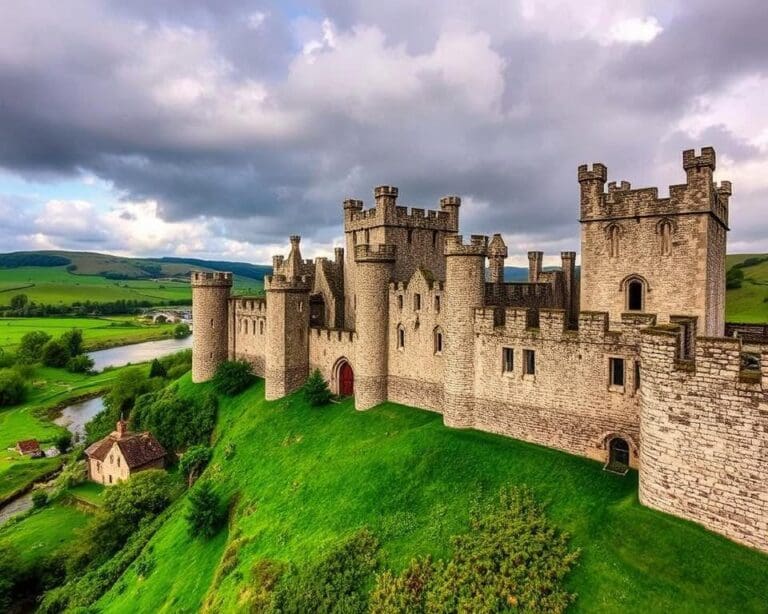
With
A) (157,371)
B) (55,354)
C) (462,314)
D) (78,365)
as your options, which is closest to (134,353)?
(55,354)

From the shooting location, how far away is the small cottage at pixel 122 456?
42.1m

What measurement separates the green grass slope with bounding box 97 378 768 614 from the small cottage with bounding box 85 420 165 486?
947cm

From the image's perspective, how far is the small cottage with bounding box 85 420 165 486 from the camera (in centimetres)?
4206

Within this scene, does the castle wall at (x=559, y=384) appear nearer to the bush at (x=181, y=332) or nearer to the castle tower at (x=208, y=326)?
the castle tower at (x=208, y=326)

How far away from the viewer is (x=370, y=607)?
17.7m

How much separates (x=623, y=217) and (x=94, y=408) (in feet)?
267

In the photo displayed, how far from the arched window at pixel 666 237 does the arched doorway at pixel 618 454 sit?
9.71 meters

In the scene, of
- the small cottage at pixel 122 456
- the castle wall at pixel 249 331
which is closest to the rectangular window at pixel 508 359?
the castle wall at pixel 249 331

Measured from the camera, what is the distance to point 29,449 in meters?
57.9

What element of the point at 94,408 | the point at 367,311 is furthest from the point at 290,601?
the point at 94,408

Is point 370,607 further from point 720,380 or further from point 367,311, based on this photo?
point 367,311

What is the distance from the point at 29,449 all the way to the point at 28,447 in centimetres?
29

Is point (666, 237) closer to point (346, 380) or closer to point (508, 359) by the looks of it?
point (508, 359)

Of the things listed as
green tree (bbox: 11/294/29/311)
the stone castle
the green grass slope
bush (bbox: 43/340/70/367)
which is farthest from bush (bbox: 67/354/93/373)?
green tree (bbox: 11/294/29/311)
